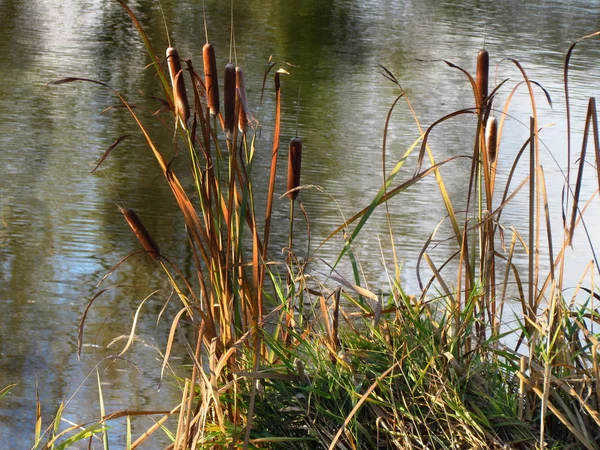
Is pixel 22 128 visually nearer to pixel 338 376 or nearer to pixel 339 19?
pixel 338 376

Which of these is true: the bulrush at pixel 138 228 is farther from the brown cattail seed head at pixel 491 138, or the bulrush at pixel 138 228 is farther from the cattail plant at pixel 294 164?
the brown cattail seed head at pixel 491 138

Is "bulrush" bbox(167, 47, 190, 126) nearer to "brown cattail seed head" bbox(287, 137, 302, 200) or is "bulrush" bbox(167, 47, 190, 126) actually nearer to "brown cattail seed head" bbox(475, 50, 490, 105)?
"brown cattail seed head" bbox(287, 137, 302, 200)

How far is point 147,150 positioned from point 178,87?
107 inches

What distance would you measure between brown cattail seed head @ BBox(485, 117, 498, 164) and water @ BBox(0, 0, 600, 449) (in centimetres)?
17

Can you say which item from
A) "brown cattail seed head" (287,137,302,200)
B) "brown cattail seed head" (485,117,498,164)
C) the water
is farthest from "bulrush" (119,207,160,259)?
"brown cattail seed head" (485,117,498,164)

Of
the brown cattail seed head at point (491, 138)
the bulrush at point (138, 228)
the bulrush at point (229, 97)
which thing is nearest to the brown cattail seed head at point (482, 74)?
the brown cattail seed head at point (491, 138)

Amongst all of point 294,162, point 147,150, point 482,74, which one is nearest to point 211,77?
point 294,162

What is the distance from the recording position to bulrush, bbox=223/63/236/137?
1443 millimetres

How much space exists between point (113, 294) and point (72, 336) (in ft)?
0.94

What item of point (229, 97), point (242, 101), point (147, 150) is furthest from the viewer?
point (147, 150)

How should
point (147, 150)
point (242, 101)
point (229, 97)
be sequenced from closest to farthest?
point (229, 97)
point (242, 101)
point (147, 150)

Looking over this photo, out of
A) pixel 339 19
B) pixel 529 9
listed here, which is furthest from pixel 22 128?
pixel 529 9

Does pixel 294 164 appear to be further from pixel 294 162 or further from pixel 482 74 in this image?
pixel 482 74

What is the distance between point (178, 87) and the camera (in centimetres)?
149
